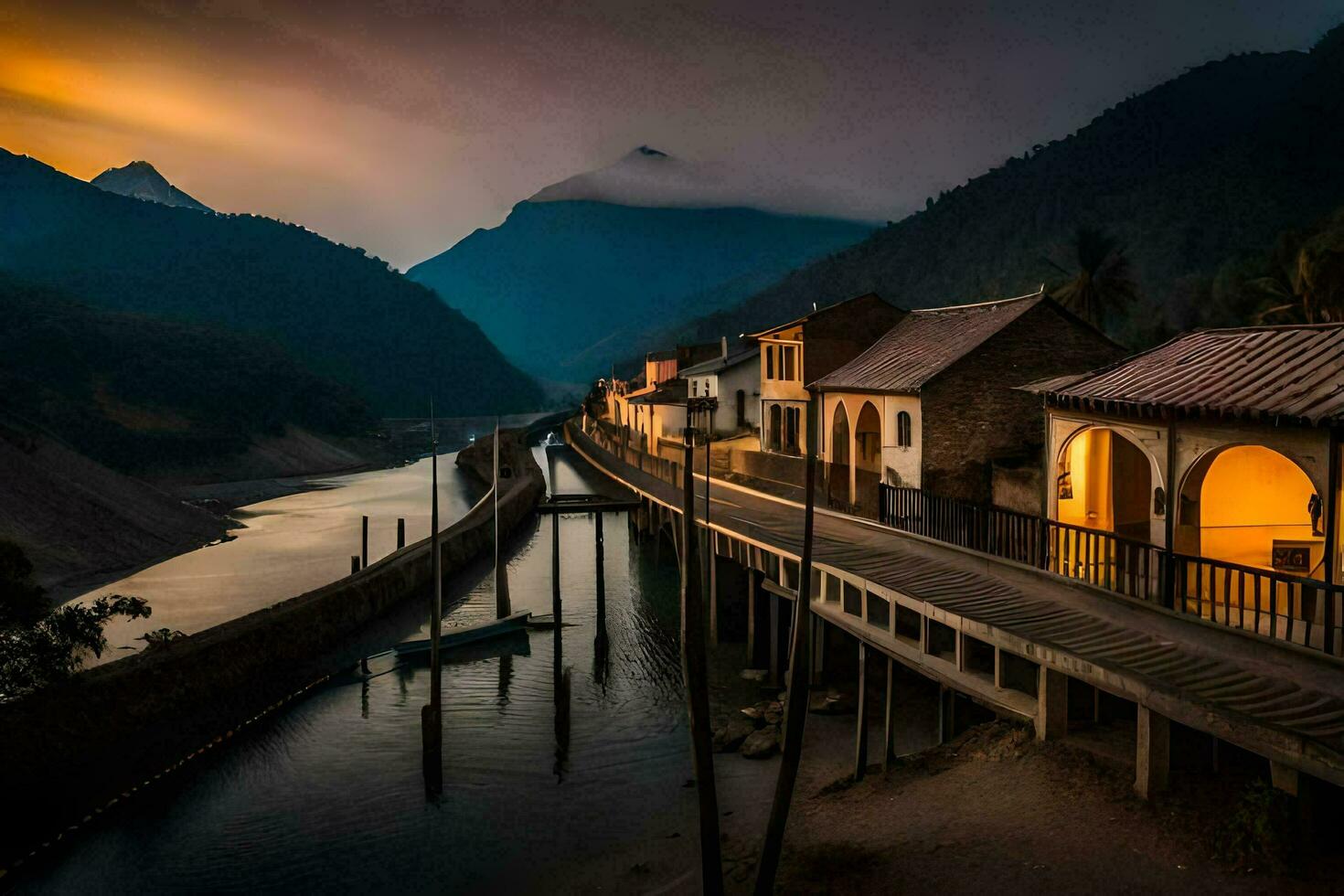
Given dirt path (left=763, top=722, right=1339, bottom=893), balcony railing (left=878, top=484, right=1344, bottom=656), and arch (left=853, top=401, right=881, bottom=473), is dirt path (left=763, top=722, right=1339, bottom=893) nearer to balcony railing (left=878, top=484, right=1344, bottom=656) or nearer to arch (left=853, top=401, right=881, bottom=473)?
balcony railing (left=878, top=484, right=1344, bottom=656)

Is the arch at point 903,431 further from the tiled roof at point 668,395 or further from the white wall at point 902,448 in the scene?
the tiled roof at point 668,395

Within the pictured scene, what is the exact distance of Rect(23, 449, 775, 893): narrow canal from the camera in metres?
17.7

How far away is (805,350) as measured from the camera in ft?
137

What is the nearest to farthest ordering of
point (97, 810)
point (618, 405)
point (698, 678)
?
1. point (698, 678)
2. point (97, 810)
3. point (618, 405)

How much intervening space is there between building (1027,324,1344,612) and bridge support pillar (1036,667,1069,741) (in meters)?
2.41

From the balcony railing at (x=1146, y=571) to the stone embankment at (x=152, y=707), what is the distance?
18.1 metres

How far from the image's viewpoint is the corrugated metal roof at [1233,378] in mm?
14352

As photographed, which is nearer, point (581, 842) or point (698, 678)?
point (698, 678)

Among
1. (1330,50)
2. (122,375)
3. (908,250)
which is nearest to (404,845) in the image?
(122,375)

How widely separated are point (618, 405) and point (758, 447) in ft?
120

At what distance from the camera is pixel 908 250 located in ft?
537

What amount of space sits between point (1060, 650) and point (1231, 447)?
583cm

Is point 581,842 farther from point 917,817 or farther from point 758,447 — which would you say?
point 758,447

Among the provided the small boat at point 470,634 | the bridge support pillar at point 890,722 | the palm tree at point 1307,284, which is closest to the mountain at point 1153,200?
the palm tree at point 1307,284
